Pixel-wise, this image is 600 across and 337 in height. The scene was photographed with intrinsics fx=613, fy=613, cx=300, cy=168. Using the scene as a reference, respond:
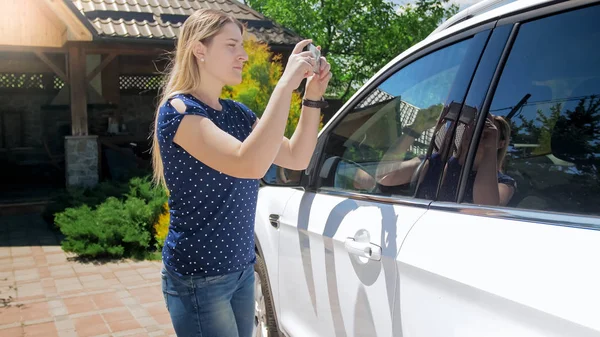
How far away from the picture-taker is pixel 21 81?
522 inches

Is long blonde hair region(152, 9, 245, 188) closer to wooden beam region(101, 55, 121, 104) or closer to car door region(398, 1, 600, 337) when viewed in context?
car door region(398, 1, 600, 337)

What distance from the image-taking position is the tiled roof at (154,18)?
1006cm

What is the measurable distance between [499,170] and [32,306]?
4458 millimetres

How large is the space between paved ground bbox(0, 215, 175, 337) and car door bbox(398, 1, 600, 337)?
316 cm

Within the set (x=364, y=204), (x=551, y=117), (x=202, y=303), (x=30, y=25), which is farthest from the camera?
(x=30, y=25)

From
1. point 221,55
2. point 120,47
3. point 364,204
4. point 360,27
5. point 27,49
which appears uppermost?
point 360,27

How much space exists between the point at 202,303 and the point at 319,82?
91cm

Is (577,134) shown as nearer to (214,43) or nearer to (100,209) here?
(214,43)

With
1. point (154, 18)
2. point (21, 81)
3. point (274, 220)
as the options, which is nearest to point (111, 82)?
point (21, 81)

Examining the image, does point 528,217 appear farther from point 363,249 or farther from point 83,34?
point 83,34

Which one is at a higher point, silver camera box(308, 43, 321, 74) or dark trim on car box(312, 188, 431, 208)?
silver camera box(308, 43, 321, 74)

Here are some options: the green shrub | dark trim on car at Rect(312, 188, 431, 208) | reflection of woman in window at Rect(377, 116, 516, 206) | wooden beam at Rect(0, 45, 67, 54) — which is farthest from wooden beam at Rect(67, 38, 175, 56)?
reflection of woman in window at Rect(377, 116, 516, 206)

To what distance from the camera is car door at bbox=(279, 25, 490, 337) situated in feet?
6.88

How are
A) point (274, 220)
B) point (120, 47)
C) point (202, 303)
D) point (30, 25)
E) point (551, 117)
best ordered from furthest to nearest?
point (120, 47), point (30, 25), point (274, 220), point (202, 303), point (551, 117)
